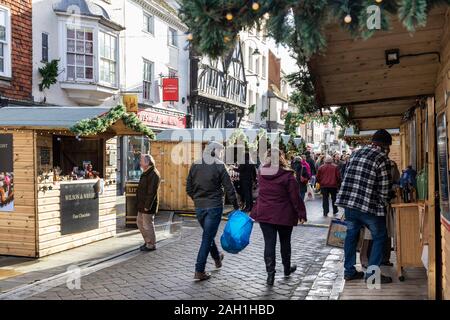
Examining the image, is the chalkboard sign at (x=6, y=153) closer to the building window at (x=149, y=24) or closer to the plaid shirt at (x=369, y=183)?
the plaid shirt at (x=369, y=183)

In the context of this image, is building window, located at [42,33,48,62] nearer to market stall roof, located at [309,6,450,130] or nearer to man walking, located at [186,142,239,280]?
man walking, located at [186,142,239,280]

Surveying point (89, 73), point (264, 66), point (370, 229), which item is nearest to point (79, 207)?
point (370, 229)

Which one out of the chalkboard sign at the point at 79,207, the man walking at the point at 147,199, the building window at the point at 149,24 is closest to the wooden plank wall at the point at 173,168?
the chalkboard sign at the point at 79,207

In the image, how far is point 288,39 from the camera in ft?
10.1

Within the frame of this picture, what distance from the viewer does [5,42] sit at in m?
14.3

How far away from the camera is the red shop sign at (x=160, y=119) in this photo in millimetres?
21969

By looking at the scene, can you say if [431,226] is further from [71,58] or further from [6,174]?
[71,58]

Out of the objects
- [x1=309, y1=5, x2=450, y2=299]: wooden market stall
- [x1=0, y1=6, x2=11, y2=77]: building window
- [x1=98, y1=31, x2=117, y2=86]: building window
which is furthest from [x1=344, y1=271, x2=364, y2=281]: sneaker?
[x1=98, y1=31, x2=117, y2=86]: building window

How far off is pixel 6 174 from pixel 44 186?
25.8 inches

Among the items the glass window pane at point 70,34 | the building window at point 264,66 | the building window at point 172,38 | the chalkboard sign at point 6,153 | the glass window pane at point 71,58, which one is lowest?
the chalkboard sign at point 6,153

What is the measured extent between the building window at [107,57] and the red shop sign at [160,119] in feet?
8.44

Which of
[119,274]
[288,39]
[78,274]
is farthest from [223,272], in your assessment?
[288,39]

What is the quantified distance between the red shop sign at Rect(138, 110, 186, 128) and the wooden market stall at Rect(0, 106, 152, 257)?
11881 millimetres

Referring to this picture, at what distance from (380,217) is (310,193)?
1328 centimetres
